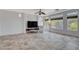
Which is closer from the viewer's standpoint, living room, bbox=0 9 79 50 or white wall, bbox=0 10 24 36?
living room, bbox=0 9 79 50

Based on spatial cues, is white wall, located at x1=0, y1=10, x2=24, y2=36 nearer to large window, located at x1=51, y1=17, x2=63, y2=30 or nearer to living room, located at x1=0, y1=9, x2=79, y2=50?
living room, located at x1=0, y1=9, x2=79, y2=50

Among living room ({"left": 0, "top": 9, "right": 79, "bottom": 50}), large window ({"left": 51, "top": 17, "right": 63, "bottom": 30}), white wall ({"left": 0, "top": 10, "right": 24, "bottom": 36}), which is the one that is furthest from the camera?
white wall ({"left": 0, "top": 10, "right": 24, "bottom": 36})

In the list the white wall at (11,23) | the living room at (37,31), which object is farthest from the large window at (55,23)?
the white wall at (11,23)

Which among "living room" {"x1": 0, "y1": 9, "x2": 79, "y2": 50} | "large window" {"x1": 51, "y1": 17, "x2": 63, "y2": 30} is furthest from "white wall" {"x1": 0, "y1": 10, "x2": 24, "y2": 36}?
"large window" {"x1": 51, "y1": 17, "x2": 63, "y2": 30}

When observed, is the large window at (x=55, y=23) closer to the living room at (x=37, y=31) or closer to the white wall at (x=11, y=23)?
the living room at (x=37, y=31)

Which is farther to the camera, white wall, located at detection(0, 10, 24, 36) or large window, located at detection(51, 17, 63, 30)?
white wall, located at detection(0, 10, 24, 36)

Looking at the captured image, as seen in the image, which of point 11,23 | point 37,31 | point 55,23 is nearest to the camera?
point 55,23

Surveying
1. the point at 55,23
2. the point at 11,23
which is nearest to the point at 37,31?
the point at 55,23

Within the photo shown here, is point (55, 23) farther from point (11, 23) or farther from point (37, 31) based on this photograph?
point (11, 23)

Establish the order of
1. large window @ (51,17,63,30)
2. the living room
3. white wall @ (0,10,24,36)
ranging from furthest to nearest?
white wall @ (0,10,24,36) < the living room < large window @ (51,17,63,30)

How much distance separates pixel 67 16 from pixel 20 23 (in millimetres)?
2735
